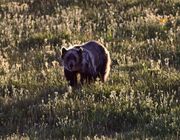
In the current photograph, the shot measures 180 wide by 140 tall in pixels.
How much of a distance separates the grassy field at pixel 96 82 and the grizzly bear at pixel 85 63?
21 centimetres

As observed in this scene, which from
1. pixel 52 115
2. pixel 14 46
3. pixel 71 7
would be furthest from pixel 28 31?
pixel 52 115

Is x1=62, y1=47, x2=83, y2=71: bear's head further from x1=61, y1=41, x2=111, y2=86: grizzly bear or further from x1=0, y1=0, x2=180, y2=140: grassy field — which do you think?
x1=0, y1=0, x2=180, y2=140: grassy field

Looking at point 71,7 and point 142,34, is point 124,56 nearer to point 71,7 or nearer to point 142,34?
point 142,34

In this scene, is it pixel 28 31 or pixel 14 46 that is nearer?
pixel 14 46

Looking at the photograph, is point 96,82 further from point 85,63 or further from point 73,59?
point 73,59

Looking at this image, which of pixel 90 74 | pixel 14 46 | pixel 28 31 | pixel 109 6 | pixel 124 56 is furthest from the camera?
pixel 109 6

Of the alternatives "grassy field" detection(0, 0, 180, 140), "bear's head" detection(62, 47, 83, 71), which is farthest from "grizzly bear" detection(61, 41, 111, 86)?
"grassy field" detection(0, 0, 180, 140)

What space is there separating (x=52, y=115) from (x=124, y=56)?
3.06m

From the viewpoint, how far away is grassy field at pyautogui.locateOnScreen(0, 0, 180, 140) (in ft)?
28.6

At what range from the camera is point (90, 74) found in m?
10.7

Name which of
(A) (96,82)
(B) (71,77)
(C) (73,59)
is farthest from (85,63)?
(A) (96,82)

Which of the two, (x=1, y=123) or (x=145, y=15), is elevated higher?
(x=145, y=15)

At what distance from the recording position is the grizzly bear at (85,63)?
10531 mm

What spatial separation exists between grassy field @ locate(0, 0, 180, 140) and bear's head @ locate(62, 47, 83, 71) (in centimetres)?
36
